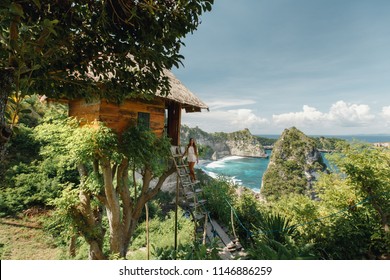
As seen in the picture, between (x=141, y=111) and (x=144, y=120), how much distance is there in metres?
0.36

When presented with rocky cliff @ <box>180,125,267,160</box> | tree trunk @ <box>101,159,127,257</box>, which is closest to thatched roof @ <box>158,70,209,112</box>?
tree trunk @ <box>101,159,127,257</box>

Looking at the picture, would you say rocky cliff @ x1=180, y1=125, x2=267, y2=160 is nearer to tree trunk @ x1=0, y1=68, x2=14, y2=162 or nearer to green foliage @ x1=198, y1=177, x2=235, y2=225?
green foliage @ x1=198, y1=177, x2=235, y2=225

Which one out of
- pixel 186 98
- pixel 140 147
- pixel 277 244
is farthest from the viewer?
pixel 186 98

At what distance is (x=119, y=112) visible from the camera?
7.57 meters

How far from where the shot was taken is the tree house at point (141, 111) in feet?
23.9

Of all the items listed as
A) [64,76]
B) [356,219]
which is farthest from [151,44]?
[356,219]

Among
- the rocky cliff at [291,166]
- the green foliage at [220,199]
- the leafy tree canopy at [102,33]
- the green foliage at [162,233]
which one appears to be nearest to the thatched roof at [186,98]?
the leafy tree canopy at [102,33]

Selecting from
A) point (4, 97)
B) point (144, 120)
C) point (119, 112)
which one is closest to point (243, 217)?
point (144, 120)

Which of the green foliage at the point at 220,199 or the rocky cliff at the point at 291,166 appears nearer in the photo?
the green foliage at the point at 220,199

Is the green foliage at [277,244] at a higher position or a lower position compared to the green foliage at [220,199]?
higher

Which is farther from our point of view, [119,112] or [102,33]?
[119,112]

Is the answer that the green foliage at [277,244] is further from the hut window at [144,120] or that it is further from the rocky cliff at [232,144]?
the rocky cliff at [232,144]

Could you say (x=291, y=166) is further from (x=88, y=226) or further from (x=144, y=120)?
(x=88, y=226)
